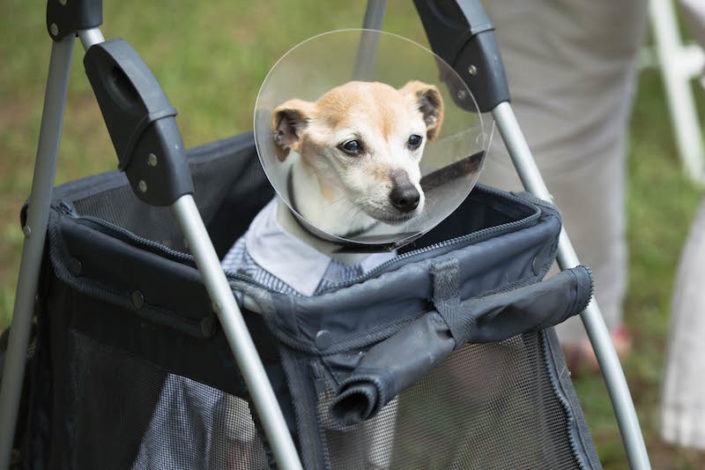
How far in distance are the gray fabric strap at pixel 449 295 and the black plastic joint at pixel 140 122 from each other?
0.33 metres

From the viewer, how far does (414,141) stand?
4.29 ft

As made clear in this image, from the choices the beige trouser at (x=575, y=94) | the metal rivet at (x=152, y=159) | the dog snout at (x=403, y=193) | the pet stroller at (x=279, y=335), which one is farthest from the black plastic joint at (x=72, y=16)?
the beige trouser at (x=575, y=94)

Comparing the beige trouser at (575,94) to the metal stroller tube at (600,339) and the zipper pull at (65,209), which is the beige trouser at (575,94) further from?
the zipper pull at (65,209)

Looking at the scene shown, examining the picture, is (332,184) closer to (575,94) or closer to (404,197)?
(404,197)

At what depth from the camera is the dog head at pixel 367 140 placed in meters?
1.24

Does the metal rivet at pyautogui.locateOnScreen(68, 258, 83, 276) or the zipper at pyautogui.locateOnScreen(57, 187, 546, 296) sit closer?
the zipper at pyautogui.locateOnScreen(57, 187, 546, 296)

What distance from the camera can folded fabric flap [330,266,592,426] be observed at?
3.23 feet

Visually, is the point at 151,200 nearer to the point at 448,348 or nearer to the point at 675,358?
the point at 448,348

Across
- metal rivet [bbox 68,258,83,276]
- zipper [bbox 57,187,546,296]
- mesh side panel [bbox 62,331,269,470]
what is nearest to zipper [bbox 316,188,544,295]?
zipper [bbox 57,187,546,296]

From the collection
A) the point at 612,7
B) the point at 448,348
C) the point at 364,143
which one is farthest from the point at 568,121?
the point at 448,348

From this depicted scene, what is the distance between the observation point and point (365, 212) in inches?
50.3

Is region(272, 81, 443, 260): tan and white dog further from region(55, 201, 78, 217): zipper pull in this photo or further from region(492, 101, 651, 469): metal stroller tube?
region(55, 201, 78, 217): zipper pull

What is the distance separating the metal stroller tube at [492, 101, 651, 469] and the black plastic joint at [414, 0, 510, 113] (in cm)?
3

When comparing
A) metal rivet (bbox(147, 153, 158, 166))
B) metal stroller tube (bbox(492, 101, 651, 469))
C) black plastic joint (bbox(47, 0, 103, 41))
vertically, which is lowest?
metal stroller tube (bbox(492, 101, 651, 469))
